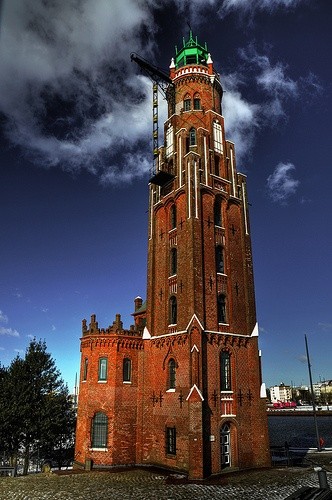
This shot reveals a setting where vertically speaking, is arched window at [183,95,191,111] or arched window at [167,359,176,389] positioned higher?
arched window at [183,95,191,111]

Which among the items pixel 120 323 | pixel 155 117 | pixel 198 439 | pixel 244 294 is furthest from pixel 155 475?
pixel 155 117

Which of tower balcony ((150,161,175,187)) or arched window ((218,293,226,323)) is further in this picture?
tower balcony ((150,161,175,187))

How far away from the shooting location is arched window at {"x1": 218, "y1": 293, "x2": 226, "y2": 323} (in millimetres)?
28028

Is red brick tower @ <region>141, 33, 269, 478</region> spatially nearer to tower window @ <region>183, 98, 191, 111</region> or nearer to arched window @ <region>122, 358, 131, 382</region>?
tower window @ <region>183, 98, 191, 111</region>

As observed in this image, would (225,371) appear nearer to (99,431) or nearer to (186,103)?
(99,431)

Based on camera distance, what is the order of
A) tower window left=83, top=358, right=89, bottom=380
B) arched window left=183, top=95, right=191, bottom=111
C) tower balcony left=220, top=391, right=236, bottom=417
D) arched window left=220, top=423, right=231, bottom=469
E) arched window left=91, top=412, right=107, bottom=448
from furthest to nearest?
arched window left=183, top=95, right=191, bottom=111 → tower window left=83, top=358, right=89, bottom=380 → arched window left=91, top=412, right=107, bottom=448 → tower balcony left=220, top=391, right=236, bottom=417 → arched window left=220, top=423, right=231, bottom=469

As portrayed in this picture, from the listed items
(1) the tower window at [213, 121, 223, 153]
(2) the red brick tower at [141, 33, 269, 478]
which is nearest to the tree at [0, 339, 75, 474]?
(2) the red brick tower at [141, 33, 269, 478]

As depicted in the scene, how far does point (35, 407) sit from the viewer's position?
2911 centimetres

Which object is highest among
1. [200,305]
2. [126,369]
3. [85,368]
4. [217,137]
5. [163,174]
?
[217,137]

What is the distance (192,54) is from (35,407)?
112 feet

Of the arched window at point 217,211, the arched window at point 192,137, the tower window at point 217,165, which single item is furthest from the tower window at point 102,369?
Result: the arched window at point 192,137

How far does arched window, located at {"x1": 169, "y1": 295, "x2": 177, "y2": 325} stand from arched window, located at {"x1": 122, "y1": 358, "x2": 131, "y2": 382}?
4755 millimetres

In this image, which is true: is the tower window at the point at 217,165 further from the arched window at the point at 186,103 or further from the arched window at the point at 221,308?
the arched window at the point at 221,308

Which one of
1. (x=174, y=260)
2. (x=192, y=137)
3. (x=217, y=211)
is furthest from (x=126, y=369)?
(x=192, y=137)
